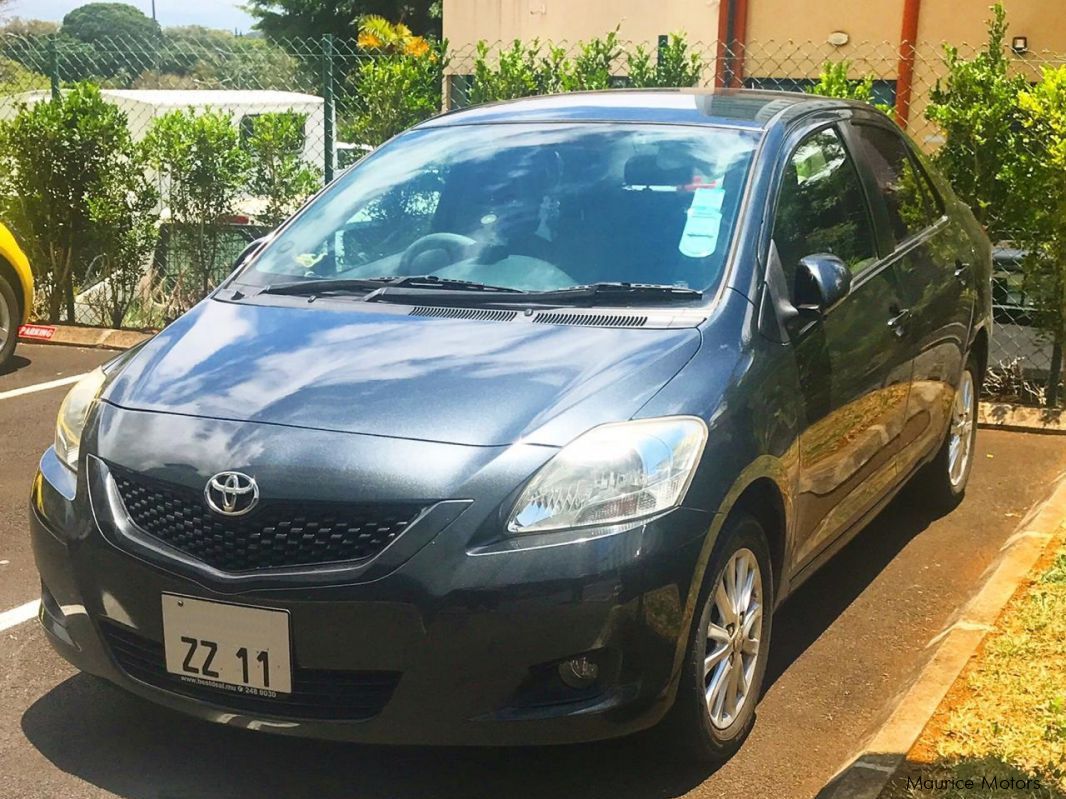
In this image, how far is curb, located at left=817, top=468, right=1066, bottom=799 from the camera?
11.3 feet

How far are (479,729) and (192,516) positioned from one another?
0.87 metres

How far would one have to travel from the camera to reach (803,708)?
4.16m

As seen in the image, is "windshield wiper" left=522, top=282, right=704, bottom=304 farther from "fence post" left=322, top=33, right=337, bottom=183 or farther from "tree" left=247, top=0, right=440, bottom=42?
"tree" left=247, top=0, right=440, bottom=42

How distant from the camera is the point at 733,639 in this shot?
3.68 metres

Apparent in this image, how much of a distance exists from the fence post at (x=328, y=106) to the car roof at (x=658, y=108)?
16.8 feet

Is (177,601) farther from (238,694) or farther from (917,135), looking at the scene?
(917,135)

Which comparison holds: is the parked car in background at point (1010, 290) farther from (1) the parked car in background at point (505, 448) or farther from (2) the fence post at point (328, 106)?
(2) the fence post at point (328, 106)

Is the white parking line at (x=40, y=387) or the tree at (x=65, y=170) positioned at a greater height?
the tree at (x=65, y=170)

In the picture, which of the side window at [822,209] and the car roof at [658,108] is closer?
the side window at [822,209]

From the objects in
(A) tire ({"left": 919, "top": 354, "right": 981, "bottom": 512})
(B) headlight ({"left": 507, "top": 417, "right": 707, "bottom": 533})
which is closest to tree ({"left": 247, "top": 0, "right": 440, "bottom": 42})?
(A) tire ({"left": 919, "top": 354, "right": 981, "bottom": 512})

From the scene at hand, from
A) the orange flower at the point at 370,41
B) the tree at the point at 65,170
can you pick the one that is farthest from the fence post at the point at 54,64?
the orange flower at the point at 370,41

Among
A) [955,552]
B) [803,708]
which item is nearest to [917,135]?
[955,552]

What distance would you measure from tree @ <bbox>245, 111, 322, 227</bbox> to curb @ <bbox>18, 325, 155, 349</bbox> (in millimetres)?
1305

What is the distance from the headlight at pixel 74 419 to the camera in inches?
147
